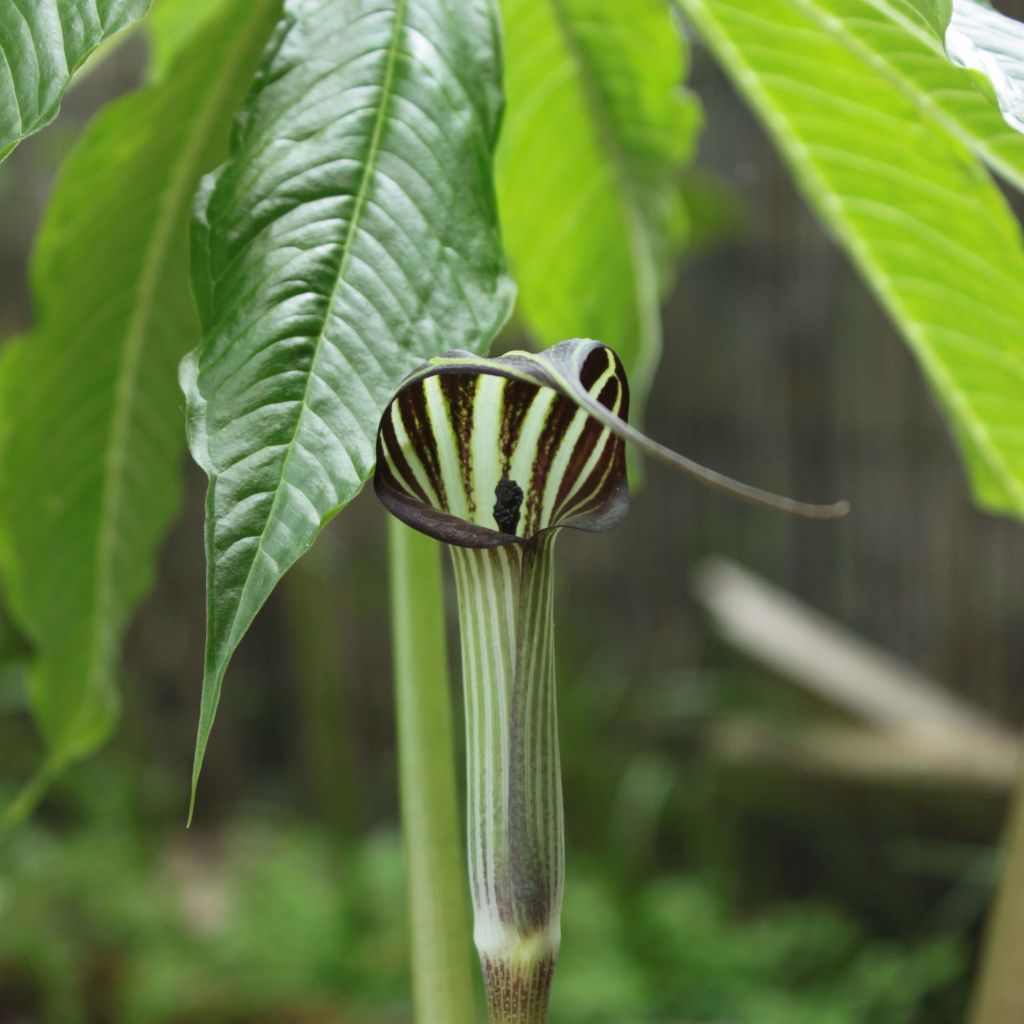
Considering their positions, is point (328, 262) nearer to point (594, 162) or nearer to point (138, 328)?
point (138, 328)

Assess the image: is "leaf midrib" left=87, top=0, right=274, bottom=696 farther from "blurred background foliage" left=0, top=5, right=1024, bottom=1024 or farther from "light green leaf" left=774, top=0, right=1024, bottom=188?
"blurred background foliage" left=0, top=5, right=1024, bottom=1024

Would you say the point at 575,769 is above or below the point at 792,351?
below

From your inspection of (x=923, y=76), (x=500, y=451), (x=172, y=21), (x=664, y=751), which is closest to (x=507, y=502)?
(x=500, y=451)

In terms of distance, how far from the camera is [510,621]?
0.38m

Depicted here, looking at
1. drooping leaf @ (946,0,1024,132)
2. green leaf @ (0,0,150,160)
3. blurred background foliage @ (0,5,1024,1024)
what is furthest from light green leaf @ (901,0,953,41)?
blurred background foliage @ (0,5,1024,1024)

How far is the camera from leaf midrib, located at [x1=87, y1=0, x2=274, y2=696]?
568mm

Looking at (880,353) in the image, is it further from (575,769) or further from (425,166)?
(425,166)

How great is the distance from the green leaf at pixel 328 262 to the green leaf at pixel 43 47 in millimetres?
60

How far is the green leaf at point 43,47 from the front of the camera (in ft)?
1.27

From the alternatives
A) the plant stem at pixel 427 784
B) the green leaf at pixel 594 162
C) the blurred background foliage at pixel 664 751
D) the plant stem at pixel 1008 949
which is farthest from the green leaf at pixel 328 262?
the blurred background foliage at pixel 664 751

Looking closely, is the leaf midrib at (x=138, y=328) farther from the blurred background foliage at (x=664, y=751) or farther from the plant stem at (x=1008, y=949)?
the blurred background foliage at (x=664, y=751)

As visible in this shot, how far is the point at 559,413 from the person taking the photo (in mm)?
389

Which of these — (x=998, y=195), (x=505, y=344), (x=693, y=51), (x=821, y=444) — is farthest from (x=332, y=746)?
(x=998, y=195)

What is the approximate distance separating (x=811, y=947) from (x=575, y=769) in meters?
0.56
